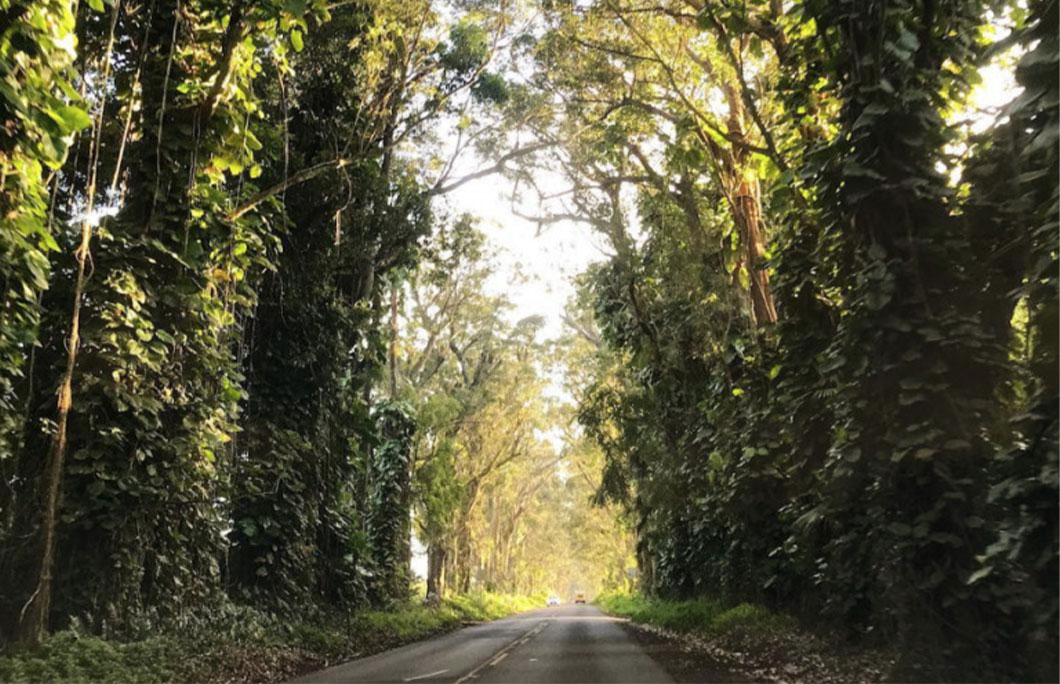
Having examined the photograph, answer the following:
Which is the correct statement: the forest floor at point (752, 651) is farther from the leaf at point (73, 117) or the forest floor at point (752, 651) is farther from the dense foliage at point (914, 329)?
the leaf at point (73, 117)

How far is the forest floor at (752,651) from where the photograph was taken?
350 inches

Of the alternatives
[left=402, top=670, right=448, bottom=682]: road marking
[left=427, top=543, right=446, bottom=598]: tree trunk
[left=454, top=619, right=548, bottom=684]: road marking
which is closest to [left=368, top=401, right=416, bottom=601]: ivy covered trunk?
[left=454, top=619, right=548, bottom=684]: road marking

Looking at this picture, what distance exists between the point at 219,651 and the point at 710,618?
37.2ft

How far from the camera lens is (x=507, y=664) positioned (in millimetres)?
12547

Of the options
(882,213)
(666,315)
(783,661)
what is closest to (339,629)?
(783,661)

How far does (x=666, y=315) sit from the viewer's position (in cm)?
1894

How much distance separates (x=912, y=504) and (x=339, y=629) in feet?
40.9

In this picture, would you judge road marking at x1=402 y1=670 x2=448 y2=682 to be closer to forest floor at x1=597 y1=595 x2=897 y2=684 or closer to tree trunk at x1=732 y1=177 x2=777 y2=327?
forest floor at x1=597 y1=595 x2=897 y2=684

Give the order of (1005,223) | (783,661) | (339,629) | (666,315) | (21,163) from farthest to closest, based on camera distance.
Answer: (666,315) → (339,629) → (783,661) → (1005,223) → (21,163)

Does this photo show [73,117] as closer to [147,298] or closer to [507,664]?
[147,298]

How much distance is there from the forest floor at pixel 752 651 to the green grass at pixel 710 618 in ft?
0.07

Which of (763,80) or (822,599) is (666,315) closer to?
(763,80)

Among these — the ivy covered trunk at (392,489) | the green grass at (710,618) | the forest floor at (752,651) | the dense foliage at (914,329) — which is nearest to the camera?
the dense foliage at (914,329)

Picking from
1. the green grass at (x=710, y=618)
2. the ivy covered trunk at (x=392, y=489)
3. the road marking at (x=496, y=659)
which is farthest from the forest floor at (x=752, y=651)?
the ivy covered trunk at (x=392, y=489)
